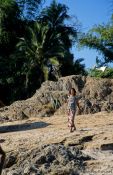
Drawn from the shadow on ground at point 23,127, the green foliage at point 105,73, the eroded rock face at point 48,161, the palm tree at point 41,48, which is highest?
the palm tree at point 41,48

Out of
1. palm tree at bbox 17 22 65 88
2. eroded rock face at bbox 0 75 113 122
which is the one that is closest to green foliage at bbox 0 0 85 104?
palm tree at bbox 17 22 65 88

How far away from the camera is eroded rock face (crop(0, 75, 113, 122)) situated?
19.1 metres

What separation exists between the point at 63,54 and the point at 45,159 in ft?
78.5

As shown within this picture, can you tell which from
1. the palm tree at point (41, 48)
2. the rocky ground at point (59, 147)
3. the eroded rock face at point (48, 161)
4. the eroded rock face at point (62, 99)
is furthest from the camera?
the palm tree at point (41, 48)

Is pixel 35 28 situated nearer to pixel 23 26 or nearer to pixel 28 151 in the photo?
pixel 23 26

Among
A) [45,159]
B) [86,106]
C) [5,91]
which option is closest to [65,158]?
[45,159]

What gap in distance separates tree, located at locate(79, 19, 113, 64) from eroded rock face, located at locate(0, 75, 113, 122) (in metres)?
13.2

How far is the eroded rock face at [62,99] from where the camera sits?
19078mm

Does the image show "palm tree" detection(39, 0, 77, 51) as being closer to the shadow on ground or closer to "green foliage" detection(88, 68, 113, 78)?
"green foliage" detection(88, 68, 113, 78)

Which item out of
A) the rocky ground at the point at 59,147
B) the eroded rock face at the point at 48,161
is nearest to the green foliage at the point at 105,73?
the rocky ground at the point at 59,147

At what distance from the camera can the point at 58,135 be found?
14633 mm

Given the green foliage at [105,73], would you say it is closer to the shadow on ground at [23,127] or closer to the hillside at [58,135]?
the hillside at [58,135]

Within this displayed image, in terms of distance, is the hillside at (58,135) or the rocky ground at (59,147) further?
the hillside at (58,135)

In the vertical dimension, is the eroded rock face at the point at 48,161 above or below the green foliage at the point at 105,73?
below
